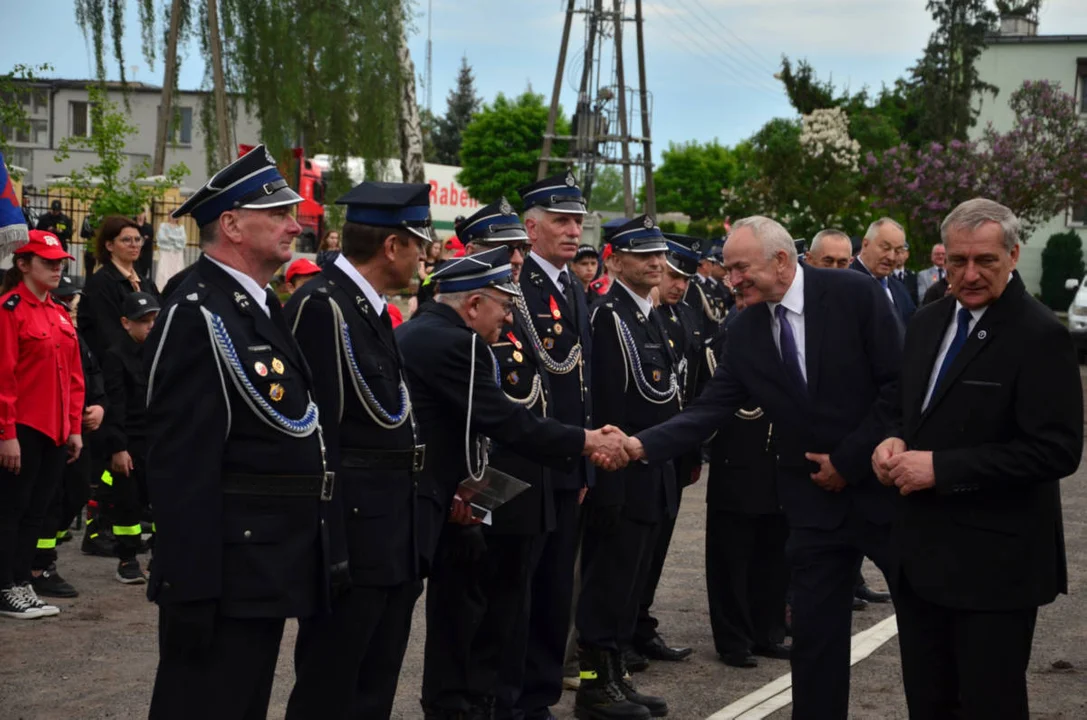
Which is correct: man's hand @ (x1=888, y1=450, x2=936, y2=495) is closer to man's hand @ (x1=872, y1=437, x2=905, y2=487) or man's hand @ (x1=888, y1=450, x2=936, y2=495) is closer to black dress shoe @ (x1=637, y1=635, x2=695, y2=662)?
man's hand @ (x1=872, y1=437, x2=905, y2=487)

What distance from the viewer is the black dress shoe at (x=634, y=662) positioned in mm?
7793

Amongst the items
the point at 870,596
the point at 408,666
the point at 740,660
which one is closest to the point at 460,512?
the point at 408,666

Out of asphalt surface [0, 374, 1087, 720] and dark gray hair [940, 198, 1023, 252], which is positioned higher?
dark gray hair [940, 198, 1023, 252]

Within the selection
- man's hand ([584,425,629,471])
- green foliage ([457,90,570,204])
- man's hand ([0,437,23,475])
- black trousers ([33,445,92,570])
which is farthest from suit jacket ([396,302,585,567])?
green foliage ([457,90,570,204])

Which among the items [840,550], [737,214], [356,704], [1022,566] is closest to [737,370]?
[840,550]

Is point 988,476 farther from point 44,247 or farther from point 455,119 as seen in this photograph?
point 455,119

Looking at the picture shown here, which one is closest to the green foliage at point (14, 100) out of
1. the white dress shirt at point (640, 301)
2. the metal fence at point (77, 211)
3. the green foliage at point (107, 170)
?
the green foliage at point (107, 170)

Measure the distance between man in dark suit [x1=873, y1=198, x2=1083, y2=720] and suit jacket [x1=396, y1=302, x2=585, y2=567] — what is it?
1.65 metres

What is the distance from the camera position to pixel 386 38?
3089cm

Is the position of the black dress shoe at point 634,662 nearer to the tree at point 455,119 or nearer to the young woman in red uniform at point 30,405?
the young woman in red uniform at point 30,405

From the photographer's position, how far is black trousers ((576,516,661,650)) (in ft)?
23.4

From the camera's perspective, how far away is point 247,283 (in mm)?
4551

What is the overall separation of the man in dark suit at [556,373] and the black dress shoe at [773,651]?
5.94 ft

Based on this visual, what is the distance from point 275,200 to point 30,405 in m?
4.58
